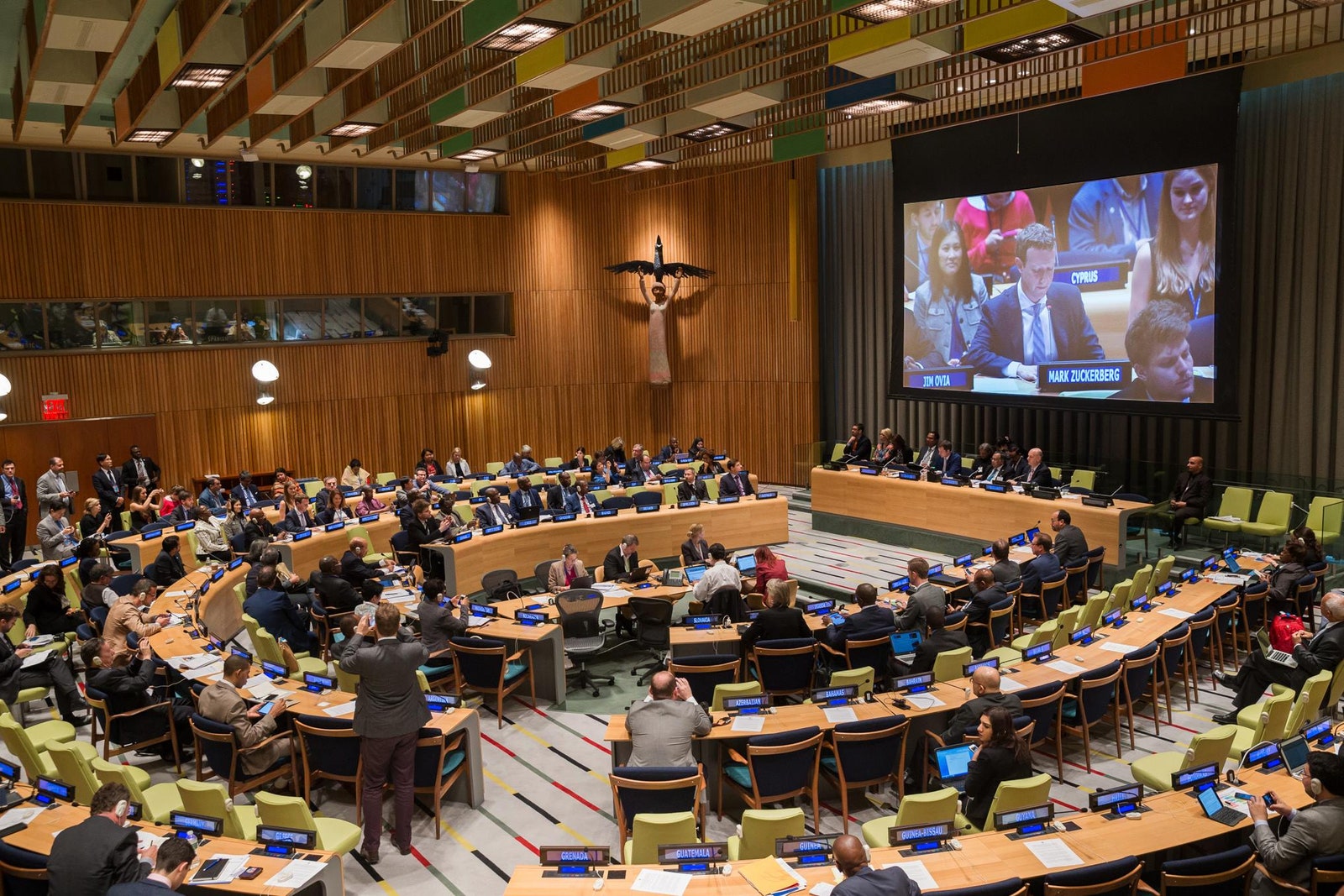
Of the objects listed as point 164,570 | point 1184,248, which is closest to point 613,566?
point 164,570

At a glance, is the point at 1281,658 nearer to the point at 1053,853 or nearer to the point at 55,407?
the point at 1053,853

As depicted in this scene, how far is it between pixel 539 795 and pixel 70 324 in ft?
41.2

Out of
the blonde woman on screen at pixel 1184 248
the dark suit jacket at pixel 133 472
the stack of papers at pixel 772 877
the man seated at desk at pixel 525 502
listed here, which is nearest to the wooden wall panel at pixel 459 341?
the dark suit jacket at pixel 133 472

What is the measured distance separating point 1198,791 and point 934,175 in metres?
12.3

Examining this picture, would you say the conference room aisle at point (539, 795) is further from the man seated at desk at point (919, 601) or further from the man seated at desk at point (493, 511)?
the man seated at desk at point (493, 511)

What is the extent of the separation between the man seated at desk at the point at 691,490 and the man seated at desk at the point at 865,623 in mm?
6258

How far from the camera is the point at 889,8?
8922mm

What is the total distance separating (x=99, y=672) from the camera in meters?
7.35

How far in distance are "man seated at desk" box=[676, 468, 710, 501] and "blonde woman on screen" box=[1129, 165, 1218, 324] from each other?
21.6ft

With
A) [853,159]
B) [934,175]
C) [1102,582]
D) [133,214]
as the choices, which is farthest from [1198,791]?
[133,214]

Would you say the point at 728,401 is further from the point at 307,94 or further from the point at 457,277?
the point at 307,94

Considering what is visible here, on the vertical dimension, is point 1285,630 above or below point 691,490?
below

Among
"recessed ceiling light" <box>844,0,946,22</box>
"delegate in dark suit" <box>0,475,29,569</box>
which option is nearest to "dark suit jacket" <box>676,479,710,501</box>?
"recessed ceiling light" <box>844,0,946,22</box>

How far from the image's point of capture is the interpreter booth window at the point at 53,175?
50.2 ft
